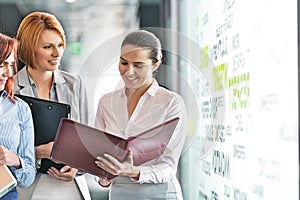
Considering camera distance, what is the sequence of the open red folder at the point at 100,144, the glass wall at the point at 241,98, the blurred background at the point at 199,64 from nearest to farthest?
the glass wall at the point at 241,98 < the blurred background at the point at 199,64 < the open red folder at the point at 100,144

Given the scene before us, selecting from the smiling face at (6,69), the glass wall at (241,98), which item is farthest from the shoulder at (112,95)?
the smiling face at (6,69)

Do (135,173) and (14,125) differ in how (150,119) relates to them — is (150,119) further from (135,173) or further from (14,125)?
(14,125)

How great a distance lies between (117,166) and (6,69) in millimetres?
481

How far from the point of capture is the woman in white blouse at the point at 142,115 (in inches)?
74.9

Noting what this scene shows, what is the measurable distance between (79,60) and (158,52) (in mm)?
258

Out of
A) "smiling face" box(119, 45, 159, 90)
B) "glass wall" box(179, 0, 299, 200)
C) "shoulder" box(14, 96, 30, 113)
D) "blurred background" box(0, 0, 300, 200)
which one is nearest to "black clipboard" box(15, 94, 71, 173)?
"shoulder" box(14, 96, 30, 113)

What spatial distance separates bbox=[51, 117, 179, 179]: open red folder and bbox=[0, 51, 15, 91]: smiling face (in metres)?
0.24

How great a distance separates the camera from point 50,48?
6.41ft

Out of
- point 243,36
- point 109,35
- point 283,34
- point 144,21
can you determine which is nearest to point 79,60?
point 109,35

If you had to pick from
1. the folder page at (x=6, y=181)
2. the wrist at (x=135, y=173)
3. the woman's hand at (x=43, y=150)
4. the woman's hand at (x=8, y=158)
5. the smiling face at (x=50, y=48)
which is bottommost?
the folder page at (x=6, y=181)

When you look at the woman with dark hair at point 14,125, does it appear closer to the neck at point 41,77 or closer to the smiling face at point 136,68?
the neck at point 41,77

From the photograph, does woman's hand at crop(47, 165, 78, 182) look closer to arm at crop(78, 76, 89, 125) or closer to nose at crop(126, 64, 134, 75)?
arm at crop(78, 76, 89, 125)

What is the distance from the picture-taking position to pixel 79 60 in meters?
1.95

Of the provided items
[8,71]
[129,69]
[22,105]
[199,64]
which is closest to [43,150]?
[22,105]
